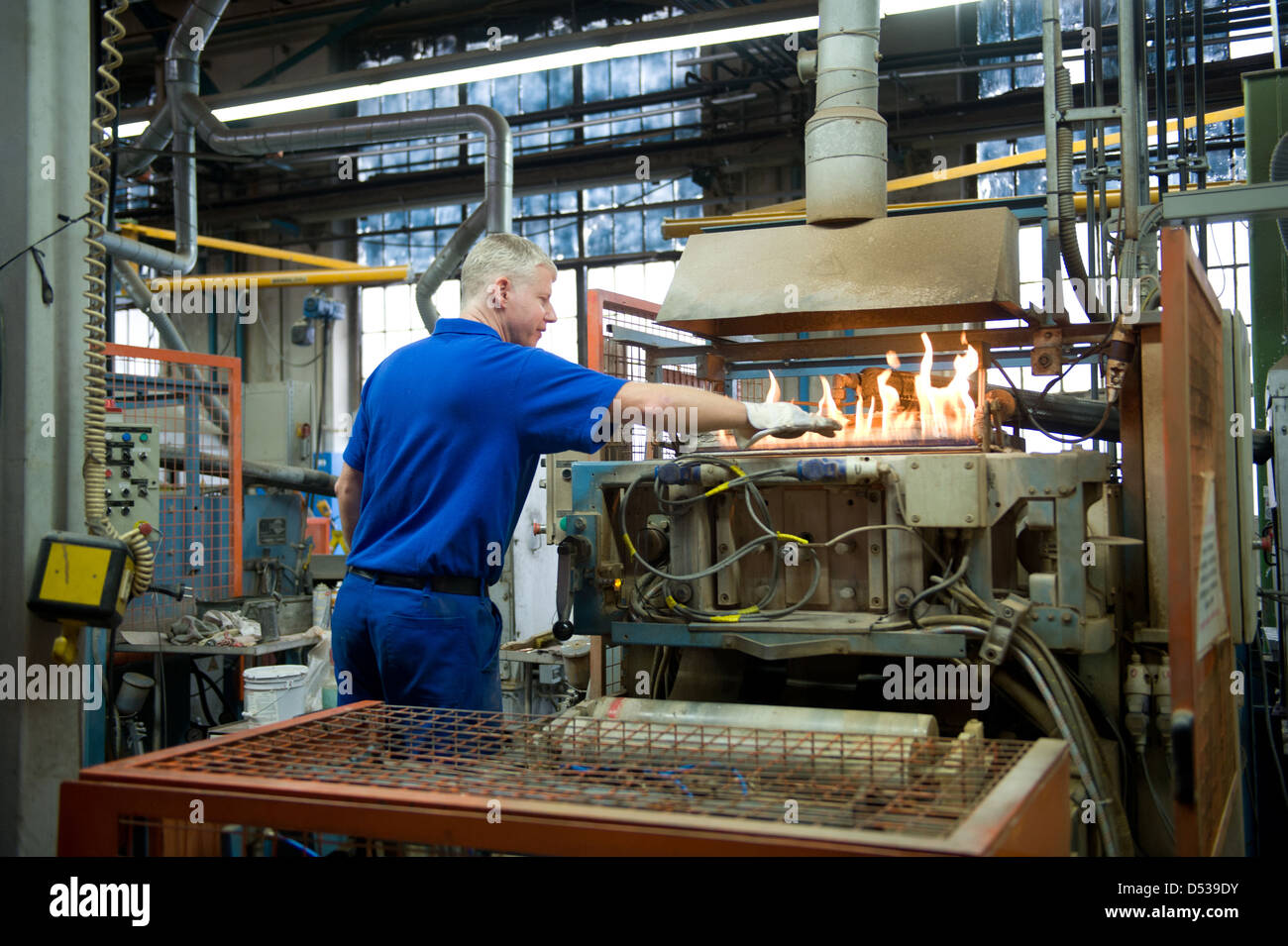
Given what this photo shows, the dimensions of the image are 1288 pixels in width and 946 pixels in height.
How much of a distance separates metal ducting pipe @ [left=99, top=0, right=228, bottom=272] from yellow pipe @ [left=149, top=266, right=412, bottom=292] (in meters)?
0.52

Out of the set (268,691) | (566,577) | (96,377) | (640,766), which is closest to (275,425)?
(268,691)

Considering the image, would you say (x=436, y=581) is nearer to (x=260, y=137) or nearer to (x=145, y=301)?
(x=260, y=137)

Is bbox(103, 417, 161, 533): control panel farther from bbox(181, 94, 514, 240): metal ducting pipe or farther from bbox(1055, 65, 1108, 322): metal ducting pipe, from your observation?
bbox(1055, 65, 1108, 322): metal ducting pipe

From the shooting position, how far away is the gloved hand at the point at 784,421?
96.0 inches

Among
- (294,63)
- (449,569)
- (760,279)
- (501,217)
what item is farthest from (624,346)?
(294,63)

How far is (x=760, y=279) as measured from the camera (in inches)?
131

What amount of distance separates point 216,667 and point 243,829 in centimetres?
454

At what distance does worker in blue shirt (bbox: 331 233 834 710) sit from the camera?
245 centimetres

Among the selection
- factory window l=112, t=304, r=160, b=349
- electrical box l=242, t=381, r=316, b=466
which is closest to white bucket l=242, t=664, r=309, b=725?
electrical box l=242, t=381, r=316, b=466

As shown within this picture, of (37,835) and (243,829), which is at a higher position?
(243,829)

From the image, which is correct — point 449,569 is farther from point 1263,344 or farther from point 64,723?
point 1263,344
